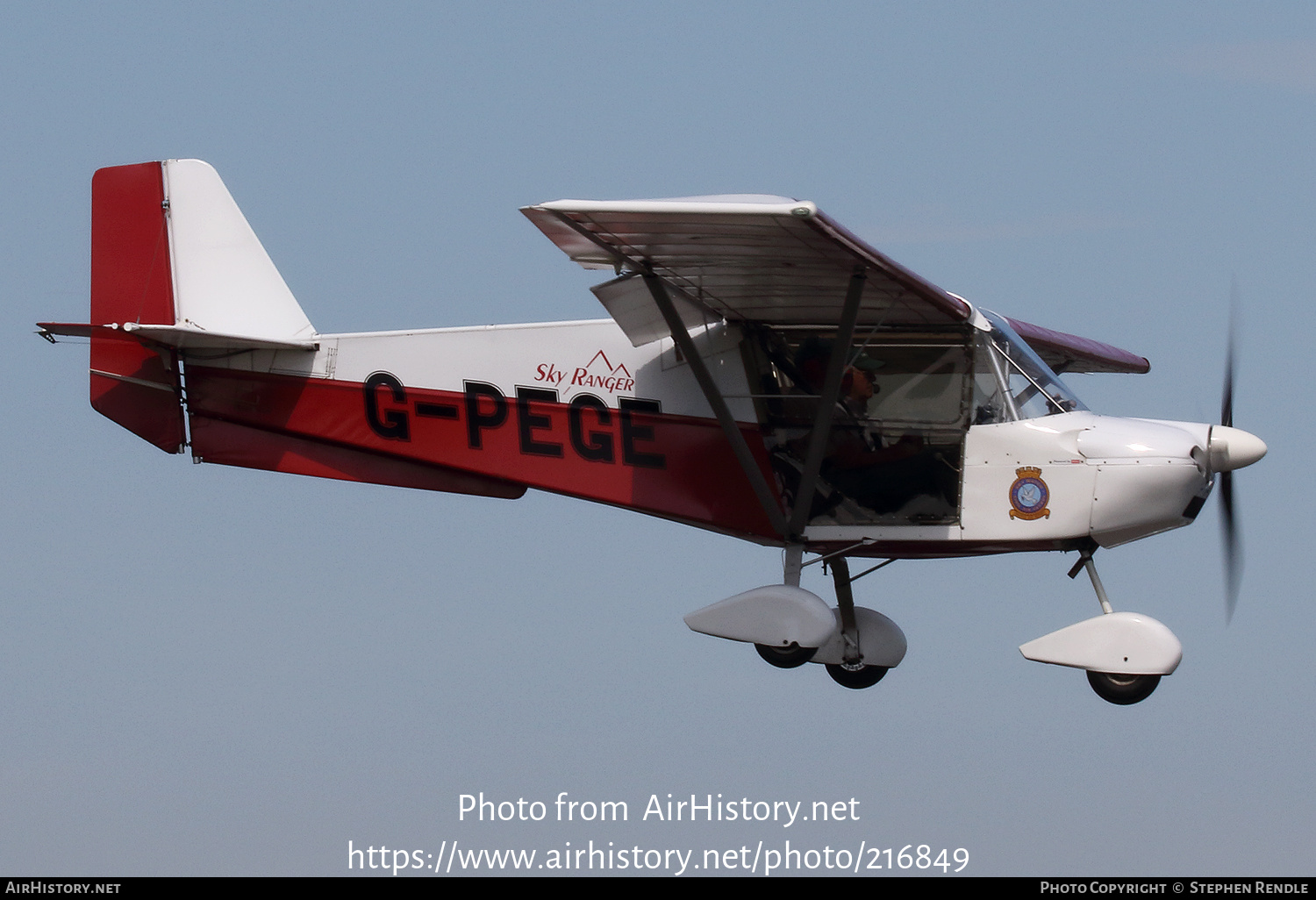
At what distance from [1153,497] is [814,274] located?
289 centimetres

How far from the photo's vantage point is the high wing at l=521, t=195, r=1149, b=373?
11164mm

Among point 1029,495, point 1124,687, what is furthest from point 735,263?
point 1124,687

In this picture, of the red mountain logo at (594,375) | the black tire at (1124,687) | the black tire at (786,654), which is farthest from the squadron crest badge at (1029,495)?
the red mountain logo at (594,375)

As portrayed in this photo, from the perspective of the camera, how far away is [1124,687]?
42.4ft

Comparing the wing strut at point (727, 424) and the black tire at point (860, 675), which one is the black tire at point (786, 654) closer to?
the wing strut at point (727, 424)

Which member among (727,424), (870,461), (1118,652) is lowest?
(1118,652)

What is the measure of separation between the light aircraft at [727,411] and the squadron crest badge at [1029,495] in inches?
0.7

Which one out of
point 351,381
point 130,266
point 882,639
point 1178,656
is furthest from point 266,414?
point 1178,656

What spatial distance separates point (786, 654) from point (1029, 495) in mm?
2055

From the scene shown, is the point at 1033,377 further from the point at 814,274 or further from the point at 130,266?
the point at 130,266

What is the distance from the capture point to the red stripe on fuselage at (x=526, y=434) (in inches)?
540

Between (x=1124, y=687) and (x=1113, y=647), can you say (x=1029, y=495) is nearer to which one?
(x=1113, y=647)

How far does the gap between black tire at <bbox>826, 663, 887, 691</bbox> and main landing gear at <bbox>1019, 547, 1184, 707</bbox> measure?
2172 mm

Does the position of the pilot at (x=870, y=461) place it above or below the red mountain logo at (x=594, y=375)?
below
